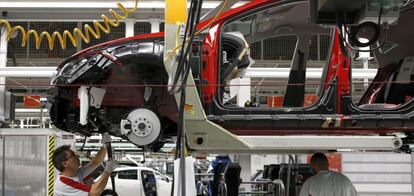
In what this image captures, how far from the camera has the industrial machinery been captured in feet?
13.4

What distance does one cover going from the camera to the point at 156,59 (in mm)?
4527

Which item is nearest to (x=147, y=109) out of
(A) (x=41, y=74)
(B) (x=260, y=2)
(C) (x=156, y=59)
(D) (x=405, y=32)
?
(C) (x=156, y=59)

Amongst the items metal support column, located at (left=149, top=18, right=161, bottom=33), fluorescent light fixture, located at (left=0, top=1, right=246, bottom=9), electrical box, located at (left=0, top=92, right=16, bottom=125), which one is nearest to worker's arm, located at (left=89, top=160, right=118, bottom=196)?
electrical box, located at (left=0, top=92, right=16, bottom=125)

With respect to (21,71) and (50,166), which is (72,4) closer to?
(21,71)

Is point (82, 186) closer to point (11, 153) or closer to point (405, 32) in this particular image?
point (405, 32)

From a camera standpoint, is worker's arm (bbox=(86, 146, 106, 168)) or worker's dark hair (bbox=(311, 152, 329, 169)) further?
worker's dark hair (bbox=(311, 152, 329, 169))

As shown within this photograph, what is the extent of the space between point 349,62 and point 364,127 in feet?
1.63

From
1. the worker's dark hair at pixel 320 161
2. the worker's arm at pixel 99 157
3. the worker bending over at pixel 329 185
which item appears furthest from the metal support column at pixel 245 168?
the worker's arm at pixel 99 157

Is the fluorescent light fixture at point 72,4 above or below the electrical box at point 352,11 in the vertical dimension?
above

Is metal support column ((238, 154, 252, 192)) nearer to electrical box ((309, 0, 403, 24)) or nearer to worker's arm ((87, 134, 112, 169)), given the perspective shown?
worker's arm ((87, 134, 112, 169))

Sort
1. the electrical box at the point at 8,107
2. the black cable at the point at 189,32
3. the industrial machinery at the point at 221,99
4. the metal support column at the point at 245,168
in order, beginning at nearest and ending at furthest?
1. the black cable at the point at 189,32
2. the industrial machinery at the point at 221,99
3. the metal support column at the point at 245,168
4. the electrical box at the point at 8,107

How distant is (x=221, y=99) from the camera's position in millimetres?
4457

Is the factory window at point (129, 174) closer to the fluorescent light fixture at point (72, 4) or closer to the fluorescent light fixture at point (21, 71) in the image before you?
the fluorescent light fixture at point (21, 71)

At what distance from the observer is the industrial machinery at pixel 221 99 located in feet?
13.4
